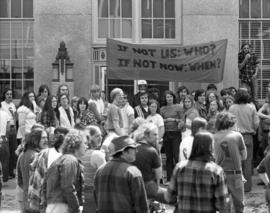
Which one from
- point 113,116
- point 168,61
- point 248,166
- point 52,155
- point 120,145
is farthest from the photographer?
point 168,61

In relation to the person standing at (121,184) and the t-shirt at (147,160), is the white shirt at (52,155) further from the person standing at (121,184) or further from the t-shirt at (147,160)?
the person standing at (121,184)

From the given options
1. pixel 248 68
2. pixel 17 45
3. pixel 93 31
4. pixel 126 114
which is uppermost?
pixel 93 31

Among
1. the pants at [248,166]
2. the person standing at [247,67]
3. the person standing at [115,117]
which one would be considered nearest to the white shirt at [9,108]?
the person standing at [115,117]

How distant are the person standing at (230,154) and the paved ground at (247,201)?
1765mm

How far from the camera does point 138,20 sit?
18.9 metres

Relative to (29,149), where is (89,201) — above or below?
below

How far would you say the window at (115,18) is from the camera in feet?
62.1

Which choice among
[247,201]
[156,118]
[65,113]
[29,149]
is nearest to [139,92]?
[156,118]

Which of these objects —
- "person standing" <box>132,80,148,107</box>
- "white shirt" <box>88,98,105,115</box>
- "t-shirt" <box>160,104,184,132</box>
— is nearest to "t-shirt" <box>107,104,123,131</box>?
"t-shirt" <box>160,104,184,132</box>

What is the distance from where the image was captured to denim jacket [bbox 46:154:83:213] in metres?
8.09

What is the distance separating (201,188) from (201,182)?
6 centimetres

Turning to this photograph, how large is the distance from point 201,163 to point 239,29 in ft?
40.4

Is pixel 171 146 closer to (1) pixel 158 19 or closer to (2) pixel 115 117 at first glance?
(2) pixel 115 117

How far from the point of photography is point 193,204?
25.0ft
